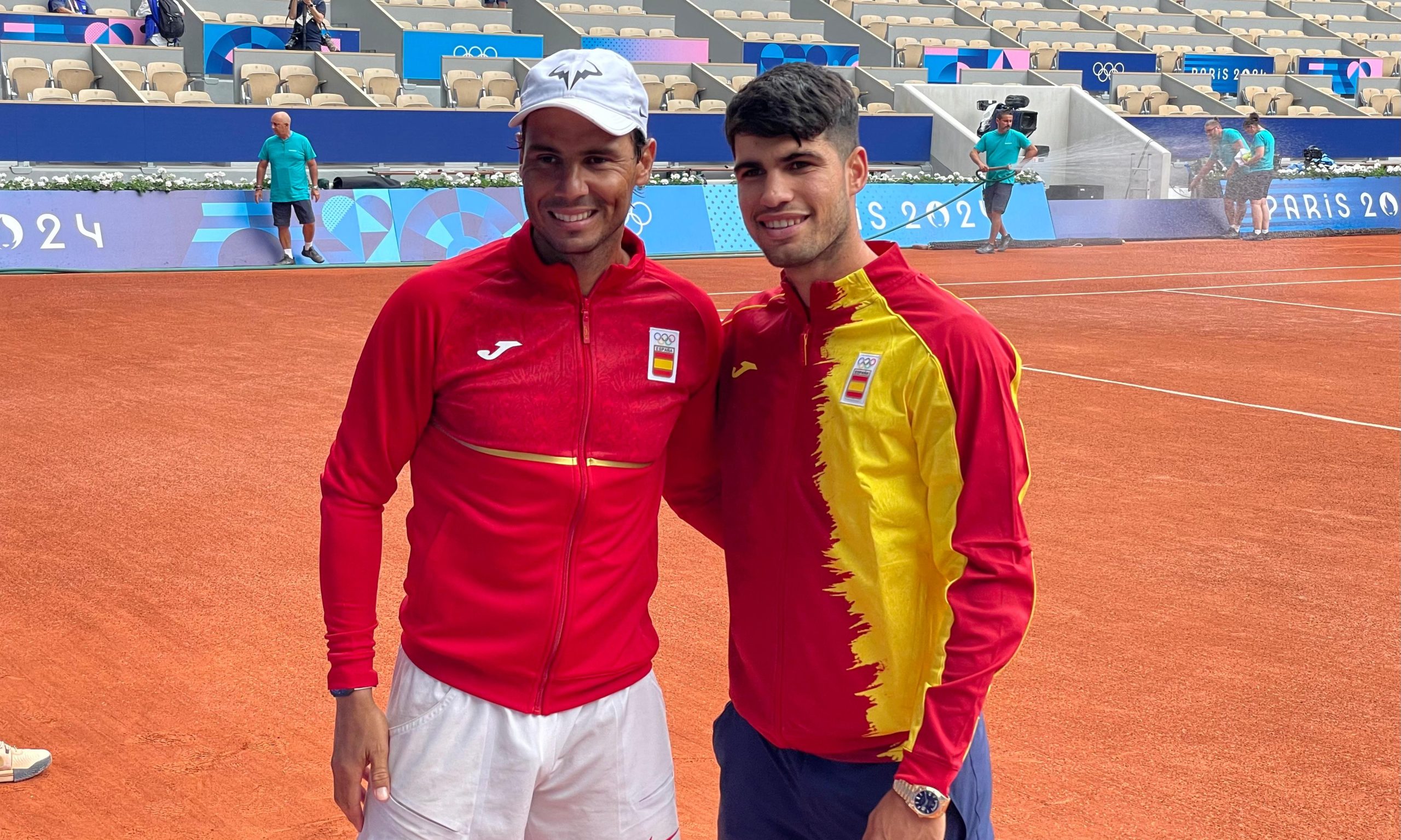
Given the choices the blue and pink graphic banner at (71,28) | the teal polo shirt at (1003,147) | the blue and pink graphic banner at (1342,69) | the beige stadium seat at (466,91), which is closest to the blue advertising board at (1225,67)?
the blue and pink graphic banner at (1342,69)

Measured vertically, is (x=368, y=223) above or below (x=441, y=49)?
below

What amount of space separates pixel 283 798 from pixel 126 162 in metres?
17.4

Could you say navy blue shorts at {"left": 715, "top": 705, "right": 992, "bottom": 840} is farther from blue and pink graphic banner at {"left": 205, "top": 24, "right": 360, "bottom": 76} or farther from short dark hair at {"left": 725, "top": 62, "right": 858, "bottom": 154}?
blue and pink graphic banner at {"left": 205, "top": 24, "right": 360, "bottom": 76}

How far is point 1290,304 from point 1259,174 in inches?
400

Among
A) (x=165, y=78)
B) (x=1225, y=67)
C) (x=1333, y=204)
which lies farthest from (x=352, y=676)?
(x=1225, y=67)

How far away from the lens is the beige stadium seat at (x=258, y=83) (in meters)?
22.3

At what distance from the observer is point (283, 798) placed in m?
4.22

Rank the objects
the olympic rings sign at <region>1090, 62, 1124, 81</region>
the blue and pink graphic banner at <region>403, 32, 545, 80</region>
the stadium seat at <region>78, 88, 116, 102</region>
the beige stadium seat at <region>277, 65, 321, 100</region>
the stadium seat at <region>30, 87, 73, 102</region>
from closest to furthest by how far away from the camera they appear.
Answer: the stadium seat at <region>30, 87, 73, 102</region> < the stadium seat at <region>78, 88, 116, 102</region> < the beige stadium seat at <region>277, 65, 321, 100</region> < the blue and pink graphic banner at <region>403, 32, 545, 80</region> < the olympic rings sign at <region>1090, 62, 1124, 81</region>

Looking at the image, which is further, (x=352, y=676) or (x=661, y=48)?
(x=661, y=48)

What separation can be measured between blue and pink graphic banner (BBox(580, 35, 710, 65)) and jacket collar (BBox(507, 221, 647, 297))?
25.2 metres

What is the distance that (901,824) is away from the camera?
2.27m

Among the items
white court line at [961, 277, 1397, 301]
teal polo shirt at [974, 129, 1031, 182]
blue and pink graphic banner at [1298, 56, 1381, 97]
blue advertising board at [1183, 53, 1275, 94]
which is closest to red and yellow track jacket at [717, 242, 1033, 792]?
white court line at [961, 277, 1397, 301]

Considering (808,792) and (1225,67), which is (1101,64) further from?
(808,792)

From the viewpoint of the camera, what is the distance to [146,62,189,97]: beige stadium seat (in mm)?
21938
